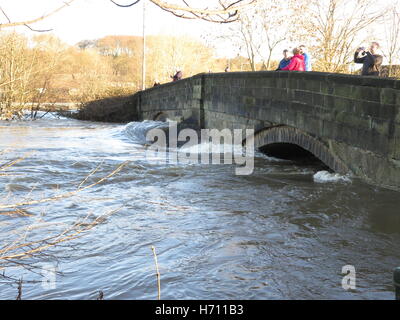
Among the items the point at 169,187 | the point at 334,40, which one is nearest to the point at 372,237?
the point at 169,187

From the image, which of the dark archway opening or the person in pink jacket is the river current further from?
the person in pink jacket

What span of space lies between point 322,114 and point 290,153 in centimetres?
363

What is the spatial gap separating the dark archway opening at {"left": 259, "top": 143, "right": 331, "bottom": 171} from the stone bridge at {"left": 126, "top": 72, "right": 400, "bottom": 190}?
1.20 feet

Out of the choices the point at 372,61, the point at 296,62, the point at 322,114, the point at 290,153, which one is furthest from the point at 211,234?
the point at 290,153

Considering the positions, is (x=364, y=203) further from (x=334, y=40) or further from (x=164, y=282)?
(x=334, y=40)

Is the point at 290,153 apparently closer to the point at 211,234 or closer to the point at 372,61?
the point at 372,61

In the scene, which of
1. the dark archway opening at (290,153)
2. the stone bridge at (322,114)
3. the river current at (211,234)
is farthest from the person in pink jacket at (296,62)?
the river current at (211,234)

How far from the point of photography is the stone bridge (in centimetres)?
736

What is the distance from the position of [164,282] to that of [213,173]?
19.2ft

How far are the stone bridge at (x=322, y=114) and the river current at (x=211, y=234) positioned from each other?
422 mm

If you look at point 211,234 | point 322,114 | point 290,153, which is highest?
point 322,114

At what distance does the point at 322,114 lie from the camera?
29.9 feet

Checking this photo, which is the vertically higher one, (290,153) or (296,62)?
(296,62)

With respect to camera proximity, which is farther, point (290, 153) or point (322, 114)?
point (290, 153)
